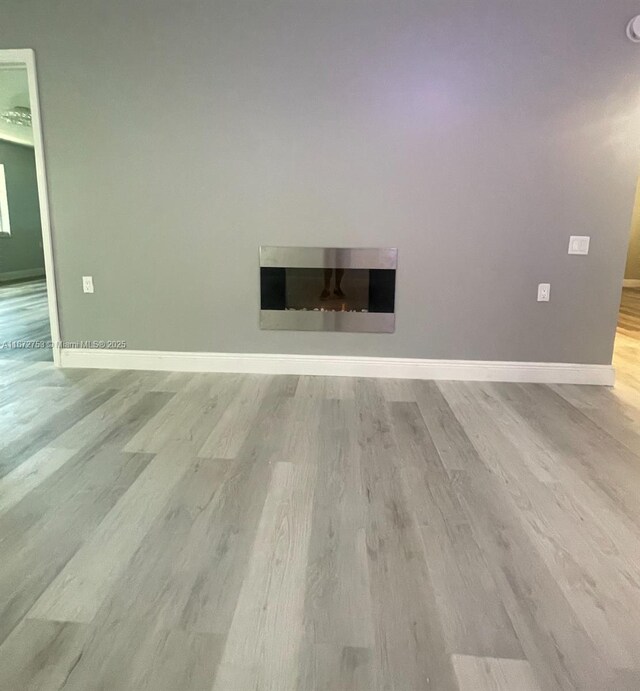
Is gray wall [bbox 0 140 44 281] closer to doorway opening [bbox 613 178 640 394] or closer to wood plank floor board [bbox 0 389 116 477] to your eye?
wood plank floor board [bbox 0 389 116 477]

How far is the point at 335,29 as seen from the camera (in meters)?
2.92

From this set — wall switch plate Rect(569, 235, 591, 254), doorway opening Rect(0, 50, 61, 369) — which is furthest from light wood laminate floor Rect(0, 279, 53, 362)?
wall switch plate Rect(569, 235, 591, 254)

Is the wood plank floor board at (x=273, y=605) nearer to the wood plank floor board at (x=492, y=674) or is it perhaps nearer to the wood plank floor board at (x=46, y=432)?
the wood plank floor board at (x=492, y=674)

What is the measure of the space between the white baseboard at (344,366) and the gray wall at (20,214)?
20.0ft

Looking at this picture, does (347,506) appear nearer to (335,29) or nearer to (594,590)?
(594,590)

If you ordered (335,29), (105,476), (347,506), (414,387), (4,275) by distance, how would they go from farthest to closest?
(4,275) → (414,387) → (335,29) → (105,476) → (347,506)

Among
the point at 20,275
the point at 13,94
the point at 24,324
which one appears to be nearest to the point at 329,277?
the point at 24,324

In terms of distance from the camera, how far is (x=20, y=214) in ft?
27.7

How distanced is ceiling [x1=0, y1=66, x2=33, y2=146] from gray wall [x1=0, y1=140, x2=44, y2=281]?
479mm

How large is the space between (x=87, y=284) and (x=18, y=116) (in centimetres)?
454

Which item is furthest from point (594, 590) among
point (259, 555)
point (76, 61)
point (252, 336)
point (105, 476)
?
point (76, 61)

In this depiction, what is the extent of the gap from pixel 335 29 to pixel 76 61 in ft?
5.51

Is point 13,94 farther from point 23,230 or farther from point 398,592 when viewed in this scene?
point 398,592

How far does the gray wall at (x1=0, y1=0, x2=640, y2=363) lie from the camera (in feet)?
9.55
